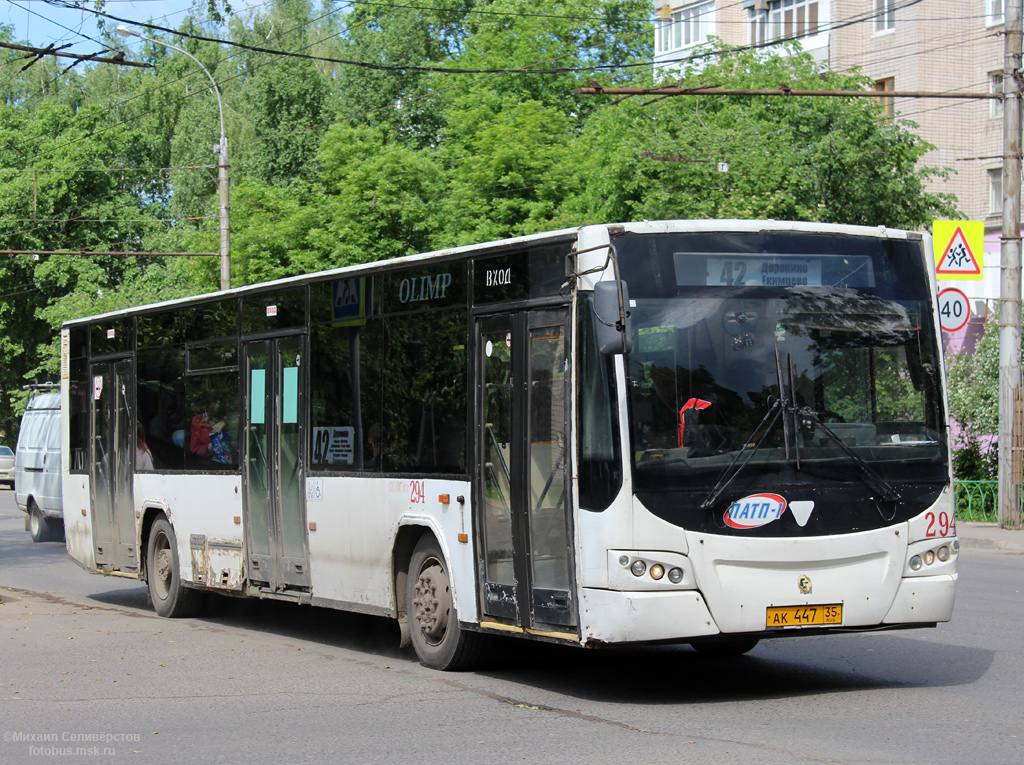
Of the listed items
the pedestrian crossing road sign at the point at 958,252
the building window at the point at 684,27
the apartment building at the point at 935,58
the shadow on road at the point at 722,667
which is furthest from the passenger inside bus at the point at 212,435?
the building window at the point at 684,27

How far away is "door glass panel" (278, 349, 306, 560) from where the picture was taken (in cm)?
1186

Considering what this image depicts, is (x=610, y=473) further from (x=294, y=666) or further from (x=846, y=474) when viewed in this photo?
(x=294, y=666)

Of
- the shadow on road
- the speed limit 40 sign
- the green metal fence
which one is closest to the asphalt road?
the shadow on road

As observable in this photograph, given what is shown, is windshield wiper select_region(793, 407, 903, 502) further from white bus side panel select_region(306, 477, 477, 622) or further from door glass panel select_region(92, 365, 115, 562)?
door glass panel select_region(92, 365, 115, 562)

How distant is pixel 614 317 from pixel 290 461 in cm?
483

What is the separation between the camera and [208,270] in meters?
38.8

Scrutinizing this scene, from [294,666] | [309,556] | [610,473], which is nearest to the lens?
[610,473]

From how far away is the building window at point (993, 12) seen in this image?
41656mm

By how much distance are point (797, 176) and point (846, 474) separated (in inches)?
854

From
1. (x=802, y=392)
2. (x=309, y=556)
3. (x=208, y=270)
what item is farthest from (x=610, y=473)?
(x=208, y=270)

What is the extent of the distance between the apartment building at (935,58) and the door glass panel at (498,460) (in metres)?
33.1

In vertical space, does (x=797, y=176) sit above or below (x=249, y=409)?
above

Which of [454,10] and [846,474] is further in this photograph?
[454,10]

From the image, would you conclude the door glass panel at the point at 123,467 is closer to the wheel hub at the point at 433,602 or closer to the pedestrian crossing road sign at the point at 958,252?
the wheel hub at the point at 433,602
